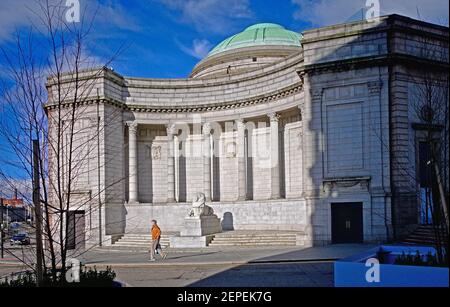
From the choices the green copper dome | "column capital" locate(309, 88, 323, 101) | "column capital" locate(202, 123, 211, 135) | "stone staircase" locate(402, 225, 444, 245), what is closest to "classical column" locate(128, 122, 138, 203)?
"column capital" locate(202, 123, 211, 135)

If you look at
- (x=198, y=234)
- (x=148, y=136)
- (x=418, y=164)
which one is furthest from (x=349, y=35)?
(x=148, y=136)

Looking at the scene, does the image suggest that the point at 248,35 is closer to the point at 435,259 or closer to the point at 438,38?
the point at 438,38

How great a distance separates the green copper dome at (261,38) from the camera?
41.8 meters

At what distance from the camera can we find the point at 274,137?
106ft

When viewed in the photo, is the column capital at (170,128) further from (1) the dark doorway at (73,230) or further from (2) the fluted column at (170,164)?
(1) the dark doorway at (73,230)

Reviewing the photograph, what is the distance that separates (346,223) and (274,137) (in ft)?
35.4

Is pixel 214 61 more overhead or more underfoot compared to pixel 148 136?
more overhead

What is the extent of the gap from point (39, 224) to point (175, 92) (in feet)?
93.1

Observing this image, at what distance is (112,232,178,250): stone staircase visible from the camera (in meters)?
27.3

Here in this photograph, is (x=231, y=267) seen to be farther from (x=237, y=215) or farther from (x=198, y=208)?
(x=237, y=215)

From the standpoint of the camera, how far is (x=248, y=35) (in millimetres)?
44094

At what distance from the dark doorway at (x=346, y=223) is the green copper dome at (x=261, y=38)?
22.9 meters

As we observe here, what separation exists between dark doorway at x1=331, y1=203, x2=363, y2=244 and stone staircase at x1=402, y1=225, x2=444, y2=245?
2.77m

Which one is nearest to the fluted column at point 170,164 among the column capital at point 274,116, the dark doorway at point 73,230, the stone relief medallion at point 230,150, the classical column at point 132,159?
the classical column at point 132,159
